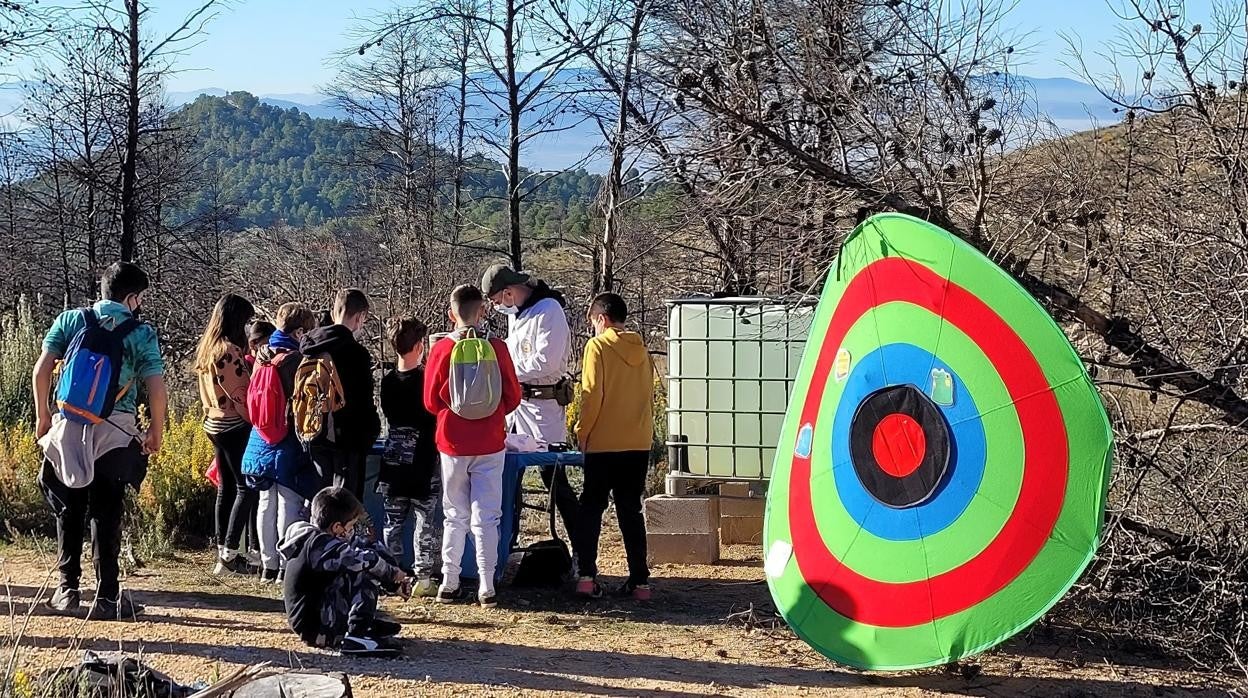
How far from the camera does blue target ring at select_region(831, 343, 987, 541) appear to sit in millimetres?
5461

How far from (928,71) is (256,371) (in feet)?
13.2

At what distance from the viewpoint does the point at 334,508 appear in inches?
250

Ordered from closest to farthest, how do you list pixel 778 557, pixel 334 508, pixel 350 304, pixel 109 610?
pixel 778 557 → pixel 334 508 → pixel 109 610 → pixel 350 304

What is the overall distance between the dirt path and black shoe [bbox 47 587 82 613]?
0.06m

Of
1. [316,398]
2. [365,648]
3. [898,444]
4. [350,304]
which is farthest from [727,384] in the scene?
[365,648]

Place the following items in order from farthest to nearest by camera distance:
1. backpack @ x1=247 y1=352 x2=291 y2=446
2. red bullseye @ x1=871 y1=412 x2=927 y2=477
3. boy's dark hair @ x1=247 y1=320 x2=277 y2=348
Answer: boy's dark hair @ x1=247 y1=320 x2=277 y2=348
backpack @ x1=247 y1=352 x2=291 y2=446
red bullseye @ x1=871 y1=412 x2=927 y2=477

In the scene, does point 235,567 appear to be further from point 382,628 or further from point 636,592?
point 636,592

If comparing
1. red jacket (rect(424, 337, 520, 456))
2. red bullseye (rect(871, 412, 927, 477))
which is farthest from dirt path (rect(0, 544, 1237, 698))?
red bullseye (rect(871, 412, 927, 477))

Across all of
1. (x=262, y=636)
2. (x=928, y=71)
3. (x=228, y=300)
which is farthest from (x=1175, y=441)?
(x=228, y=300)

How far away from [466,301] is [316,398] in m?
Answer: 0.97

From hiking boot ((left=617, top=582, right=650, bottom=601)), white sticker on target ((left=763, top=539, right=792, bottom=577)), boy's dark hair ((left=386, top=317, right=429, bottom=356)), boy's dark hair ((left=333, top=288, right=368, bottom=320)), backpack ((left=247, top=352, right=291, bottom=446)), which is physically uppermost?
boy's dark hair ((left=333, top=288, right=368, bottom=320))

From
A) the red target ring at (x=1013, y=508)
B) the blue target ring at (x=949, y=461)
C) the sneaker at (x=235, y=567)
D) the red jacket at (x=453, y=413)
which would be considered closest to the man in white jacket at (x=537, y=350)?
the red jacket at (x=453, y=413)

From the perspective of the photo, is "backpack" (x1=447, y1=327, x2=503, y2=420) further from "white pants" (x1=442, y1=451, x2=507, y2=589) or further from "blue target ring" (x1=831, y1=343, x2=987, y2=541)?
"blue target ring" (x1=831, y1=343, x2=987, y2=541)

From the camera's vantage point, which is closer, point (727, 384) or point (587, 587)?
point (587, 587)
